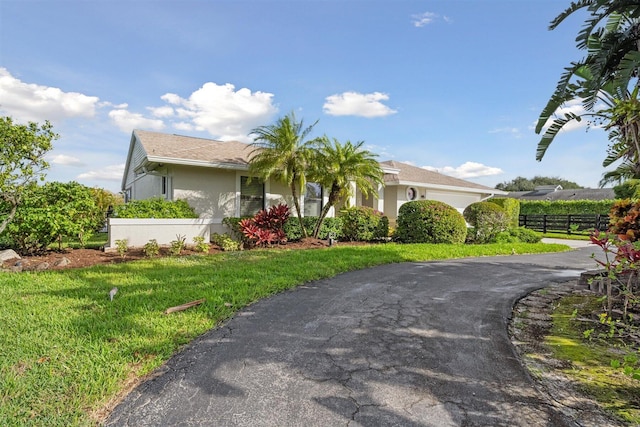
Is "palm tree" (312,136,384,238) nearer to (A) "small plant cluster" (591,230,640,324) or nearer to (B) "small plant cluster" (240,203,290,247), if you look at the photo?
(B) "small plant cluster" (240,203,290,247)

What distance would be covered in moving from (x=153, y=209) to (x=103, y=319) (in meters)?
7.12

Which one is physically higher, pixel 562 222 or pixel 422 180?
pixel 422 180

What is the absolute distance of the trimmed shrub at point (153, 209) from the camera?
1009cm

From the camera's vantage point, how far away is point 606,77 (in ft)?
15.9

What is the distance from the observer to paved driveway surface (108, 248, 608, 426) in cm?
226

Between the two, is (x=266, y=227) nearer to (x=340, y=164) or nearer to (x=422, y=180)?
(x=340, y=164)

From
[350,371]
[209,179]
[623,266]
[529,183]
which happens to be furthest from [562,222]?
[529,183]

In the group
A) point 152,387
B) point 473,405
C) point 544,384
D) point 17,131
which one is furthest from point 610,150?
point 17,131

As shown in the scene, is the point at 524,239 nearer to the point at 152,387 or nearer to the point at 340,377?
the point at 340,377

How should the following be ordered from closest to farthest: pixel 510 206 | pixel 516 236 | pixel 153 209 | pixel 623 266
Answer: pixel 623 266 < pixel 153 209 < pixel 516 236 < pixel 510 206

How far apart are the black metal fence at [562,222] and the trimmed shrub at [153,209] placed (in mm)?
21384

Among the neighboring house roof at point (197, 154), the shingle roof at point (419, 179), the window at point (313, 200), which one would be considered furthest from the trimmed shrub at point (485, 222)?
the window at point (313, 200)

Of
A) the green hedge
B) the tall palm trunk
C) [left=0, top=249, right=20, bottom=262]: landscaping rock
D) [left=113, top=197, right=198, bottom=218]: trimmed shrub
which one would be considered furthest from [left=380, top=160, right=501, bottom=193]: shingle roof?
[left=0, top=249, right=20, bottom=262]: landscaping rock

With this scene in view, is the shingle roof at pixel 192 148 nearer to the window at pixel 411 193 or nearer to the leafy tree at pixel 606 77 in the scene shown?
the window at pixel 411 193
